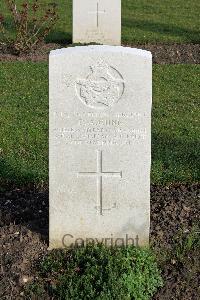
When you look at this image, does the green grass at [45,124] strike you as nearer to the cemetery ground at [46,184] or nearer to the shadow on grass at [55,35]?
the cemetery ground at [46,184]

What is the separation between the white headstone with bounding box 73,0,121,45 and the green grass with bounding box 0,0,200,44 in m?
0.38

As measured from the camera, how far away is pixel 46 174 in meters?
6.68

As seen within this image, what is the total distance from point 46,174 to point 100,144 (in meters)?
1.83

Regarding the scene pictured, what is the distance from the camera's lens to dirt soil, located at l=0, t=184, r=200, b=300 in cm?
475

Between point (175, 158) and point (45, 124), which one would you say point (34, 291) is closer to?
point (175, 158)

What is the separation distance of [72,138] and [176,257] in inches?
45.3

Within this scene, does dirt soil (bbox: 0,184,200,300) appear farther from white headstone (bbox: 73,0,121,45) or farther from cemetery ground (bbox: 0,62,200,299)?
white headstone (bbox: 73,0,121,45)

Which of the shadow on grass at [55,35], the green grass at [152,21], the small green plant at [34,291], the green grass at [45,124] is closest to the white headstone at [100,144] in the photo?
the small green plant at [34,291]

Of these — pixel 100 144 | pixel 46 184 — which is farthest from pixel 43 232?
pixel 46 184

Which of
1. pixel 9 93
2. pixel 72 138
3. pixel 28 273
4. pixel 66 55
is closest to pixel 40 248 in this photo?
pixel 28 273

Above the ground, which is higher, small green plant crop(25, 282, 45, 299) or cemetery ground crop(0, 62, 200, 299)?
cemetery ground crop(0, 62, 200, 299)

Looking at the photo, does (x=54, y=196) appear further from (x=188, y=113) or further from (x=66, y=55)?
(x=188, y=113)

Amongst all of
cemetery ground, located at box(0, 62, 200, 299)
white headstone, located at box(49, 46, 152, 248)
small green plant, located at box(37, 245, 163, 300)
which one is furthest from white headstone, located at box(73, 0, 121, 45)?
small green plant, located at box(37, 245, 163, 300)

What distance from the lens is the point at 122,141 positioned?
4934mm
